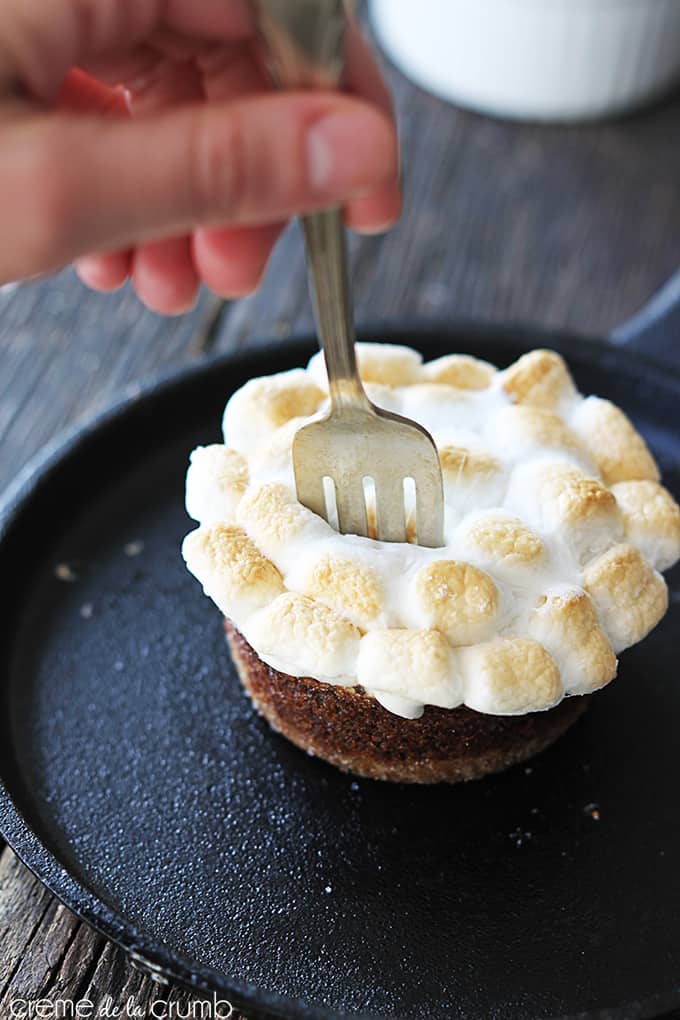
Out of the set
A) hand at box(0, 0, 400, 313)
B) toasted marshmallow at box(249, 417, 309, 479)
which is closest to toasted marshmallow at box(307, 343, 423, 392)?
toasted marshmallow at box(249, 417, 309, 479)

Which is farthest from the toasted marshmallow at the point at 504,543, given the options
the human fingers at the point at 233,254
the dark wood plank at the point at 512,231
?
the dark wood plank at the point at 512,231

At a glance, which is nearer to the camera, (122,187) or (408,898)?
(122,187)

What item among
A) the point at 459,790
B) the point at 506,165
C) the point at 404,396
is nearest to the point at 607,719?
the point at 459,790

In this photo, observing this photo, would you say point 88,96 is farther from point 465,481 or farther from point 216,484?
point 465,481

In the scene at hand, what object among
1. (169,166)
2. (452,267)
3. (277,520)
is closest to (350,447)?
(277,520)

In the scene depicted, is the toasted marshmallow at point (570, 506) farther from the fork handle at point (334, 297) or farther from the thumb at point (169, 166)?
the thumb at point (169, 166)

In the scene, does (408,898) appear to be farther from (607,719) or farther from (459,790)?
(607,719)
